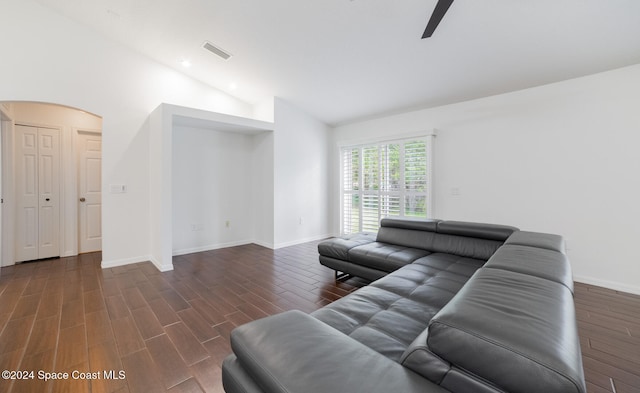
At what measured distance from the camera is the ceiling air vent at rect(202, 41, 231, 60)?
3.53m

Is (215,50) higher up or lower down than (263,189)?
higher up

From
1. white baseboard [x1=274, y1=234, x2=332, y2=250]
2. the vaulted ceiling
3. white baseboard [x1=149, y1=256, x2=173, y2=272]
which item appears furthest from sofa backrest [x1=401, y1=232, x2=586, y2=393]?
white baseboard [x1=274, y1=234, x2=332, y2=250]

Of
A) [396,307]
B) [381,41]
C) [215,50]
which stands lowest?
[396,307]

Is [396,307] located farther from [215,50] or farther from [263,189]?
[215,50]

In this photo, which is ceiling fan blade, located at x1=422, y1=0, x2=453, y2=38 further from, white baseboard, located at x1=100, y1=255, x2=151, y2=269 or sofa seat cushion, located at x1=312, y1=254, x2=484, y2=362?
white baseboard, located at x1=100, y1=255, x2=151, y2=269

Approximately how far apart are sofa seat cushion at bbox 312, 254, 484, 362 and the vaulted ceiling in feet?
7.70

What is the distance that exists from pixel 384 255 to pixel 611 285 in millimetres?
2666

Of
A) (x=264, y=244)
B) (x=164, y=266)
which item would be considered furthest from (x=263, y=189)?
(x=164, y=266)

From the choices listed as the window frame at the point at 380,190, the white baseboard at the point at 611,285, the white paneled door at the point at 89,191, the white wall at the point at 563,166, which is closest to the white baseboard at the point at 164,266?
the white paneled door at the point at 89,191

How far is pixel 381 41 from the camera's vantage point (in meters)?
2.98

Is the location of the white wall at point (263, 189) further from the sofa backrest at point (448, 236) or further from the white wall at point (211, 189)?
the sofa backrest at point (448, 236)

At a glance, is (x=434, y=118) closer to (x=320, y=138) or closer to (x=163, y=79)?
(x=320, y=138)

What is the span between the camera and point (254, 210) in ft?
17.2

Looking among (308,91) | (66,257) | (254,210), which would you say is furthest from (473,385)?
(66,257)
